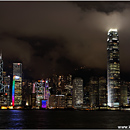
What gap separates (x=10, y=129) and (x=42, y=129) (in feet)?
24.0

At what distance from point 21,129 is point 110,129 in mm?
19787

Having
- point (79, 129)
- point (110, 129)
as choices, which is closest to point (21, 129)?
point (79, 129)

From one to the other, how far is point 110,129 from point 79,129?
713 cm

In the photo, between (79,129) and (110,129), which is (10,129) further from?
(110,129)

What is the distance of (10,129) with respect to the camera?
2586 inches

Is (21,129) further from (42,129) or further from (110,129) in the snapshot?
(110,129)

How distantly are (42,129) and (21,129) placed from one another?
484 centimetres

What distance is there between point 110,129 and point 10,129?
73.1ft

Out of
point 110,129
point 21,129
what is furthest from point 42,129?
point 110,129

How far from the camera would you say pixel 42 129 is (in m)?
64.6

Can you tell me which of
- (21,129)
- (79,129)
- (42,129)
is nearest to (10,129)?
(21,129)

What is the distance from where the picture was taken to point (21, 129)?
65500 mm

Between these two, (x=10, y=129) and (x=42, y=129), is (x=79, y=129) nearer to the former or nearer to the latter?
(x=42, y=129)

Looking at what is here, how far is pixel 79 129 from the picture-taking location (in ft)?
208
